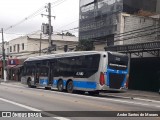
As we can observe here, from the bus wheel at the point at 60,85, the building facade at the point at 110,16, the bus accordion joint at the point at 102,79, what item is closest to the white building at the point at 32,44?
the building facade at the point at 110,16

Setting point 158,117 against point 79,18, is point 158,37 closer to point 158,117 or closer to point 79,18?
point 79,18

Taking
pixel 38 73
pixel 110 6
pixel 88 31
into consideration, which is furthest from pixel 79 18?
pixel 38 73

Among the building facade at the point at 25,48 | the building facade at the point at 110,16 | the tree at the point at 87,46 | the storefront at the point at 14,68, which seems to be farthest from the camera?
the building facade at the point at 25,48

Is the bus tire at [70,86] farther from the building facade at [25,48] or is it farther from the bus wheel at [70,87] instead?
the building facade at [25,48]

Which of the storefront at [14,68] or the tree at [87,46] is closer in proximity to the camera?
the tree at [87,46]

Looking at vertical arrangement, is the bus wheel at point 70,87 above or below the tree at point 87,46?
below

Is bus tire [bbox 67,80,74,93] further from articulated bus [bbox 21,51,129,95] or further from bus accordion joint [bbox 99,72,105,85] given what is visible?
bus accordion joint [bbox 99,72,105,85]

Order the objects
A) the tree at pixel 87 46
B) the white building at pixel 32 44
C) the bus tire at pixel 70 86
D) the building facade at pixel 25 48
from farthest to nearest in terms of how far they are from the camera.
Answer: the white building at pixel 32 44 < the building facade at pixel 25 48 < the tree at pixel 87 46 < the bus tire at pixel 70 86

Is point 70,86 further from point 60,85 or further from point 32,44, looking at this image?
point 32,44

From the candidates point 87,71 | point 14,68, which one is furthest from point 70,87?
point 14,68

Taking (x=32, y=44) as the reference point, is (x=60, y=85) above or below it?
below

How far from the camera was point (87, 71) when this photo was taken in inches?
1016

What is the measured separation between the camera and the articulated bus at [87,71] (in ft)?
81.5

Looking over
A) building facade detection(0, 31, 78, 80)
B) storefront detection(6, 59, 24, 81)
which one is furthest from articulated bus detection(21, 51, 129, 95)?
building facade detection(0, 31, 78, 80)
